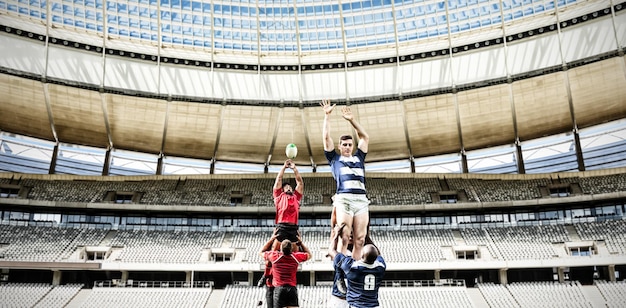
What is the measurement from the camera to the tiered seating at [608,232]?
37056 mm

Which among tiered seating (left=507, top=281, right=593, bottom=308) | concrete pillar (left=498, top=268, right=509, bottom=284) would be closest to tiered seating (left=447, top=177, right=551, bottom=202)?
concrete pillar (left=498, top=268, right=509, bottom=284)

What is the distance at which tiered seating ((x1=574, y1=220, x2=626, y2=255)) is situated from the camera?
37056 millimetres

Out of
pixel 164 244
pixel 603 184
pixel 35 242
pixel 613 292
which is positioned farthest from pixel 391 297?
pixel 35 242

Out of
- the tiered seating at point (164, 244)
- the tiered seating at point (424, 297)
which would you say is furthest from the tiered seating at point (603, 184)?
the tiered seating at point (164, 244)

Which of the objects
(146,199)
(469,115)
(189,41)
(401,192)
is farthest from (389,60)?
(146,199)

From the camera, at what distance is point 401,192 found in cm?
4659

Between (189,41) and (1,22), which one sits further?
(189,41)

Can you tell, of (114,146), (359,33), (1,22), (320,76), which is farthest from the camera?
(114,146)

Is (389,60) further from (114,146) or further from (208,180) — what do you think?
(114,146)

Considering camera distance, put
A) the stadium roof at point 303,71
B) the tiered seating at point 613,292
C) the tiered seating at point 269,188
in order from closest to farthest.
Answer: the tiered seating at point 613,292 < the stadium roof at point 303,71 < the tiered seating at point 269,188

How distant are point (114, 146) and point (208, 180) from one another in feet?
28.6

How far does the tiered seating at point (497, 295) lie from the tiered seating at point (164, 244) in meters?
19.7

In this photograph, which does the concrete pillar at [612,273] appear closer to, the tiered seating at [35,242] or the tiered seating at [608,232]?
the tiered seating at [608,232]

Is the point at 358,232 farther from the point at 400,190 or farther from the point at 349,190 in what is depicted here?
the point at 400,190
